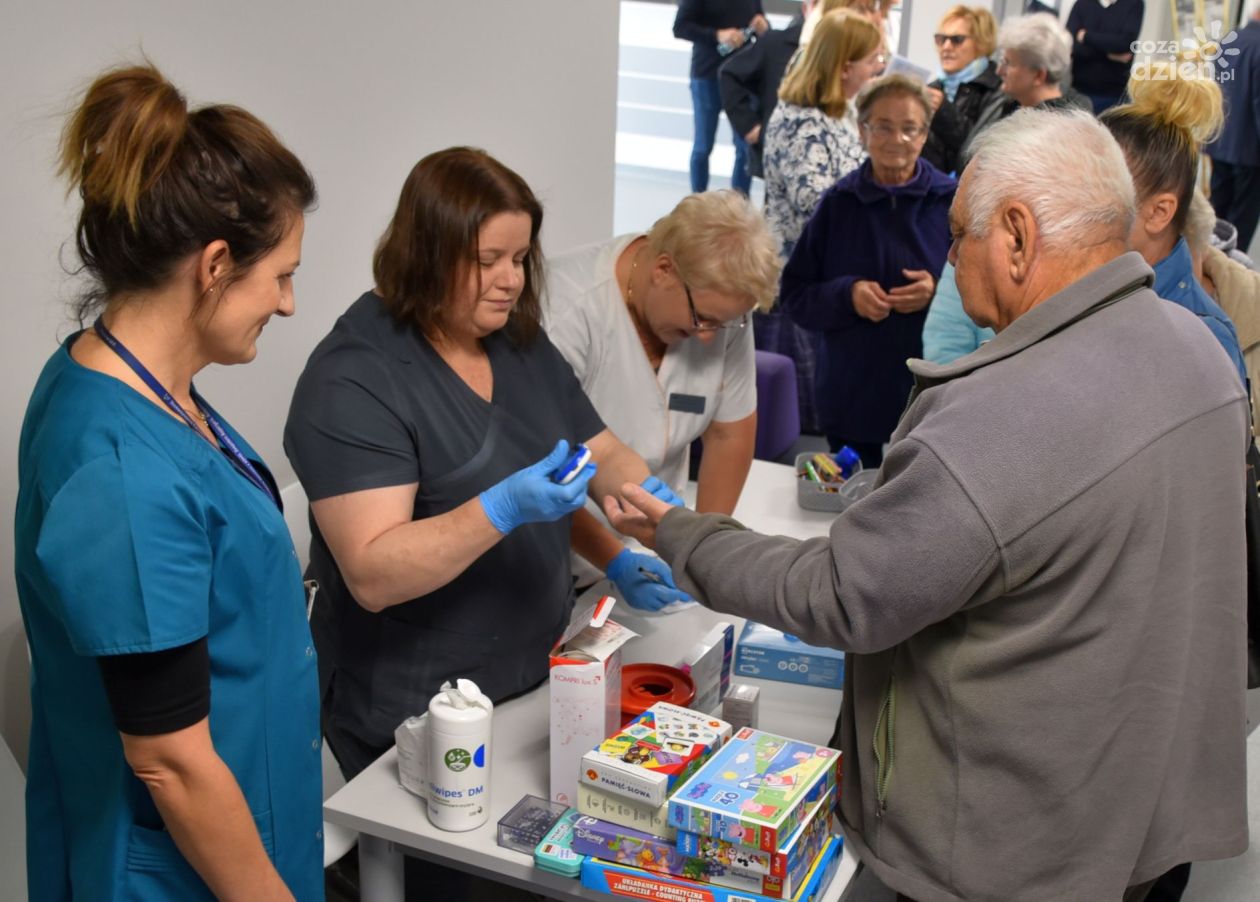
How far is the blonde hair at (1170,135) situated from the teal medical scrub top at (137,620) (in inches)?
67.5

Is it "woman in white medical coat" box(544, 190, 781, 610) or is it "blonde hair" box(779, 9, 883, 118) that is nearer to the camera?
"woman in white medical coat" box(544, 190, 781, 610)

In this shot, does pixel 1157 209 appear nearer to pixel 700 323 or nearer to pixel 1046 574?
pixel 700 323

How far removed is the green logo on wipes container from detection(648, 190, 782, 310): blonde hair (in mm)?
1135

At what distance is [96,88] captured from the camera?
122 cm

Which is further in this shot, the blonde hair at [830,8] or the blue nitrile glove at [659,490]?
the blonde hair at [830,8]

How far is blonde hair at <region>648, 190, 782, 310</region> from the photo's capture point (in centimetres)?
229

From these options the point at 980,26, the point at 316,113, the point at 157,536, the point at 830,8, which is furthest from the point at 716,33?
the point at 157,536

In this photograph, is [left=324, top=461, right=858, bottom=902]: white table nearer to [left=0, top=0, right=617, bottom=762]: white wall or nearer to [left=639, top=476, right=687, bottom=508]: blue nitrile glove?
[left=639, top=476, right=687, bottom=508]: blue nitrile glove

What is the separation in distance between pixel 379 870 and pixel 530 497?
62 centimetres

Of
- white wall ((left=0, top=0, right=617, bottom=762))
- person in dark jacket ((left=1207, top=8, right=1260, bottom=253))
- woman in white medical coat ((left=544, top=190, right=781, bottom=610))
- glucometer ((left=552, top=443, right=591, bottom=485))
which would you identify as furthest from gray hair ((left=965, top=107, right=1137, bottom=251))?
person in dark jacket ((left=1207, top=8, right=1260, bottom=253))

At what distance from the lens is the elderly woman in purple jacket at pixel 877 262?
352 centimetres

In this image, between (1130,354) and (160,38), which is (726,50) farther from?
(1130,354)

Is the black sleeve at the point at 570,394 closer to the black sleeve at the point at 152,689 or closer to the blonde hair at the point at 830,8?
the black sleeve at the point at 152,689

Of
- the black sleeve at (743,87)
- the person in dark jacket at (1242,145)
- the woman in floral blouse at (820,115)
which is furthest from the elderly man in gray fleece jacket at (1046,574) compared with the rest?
the person in dark jacket at (1242,145)
